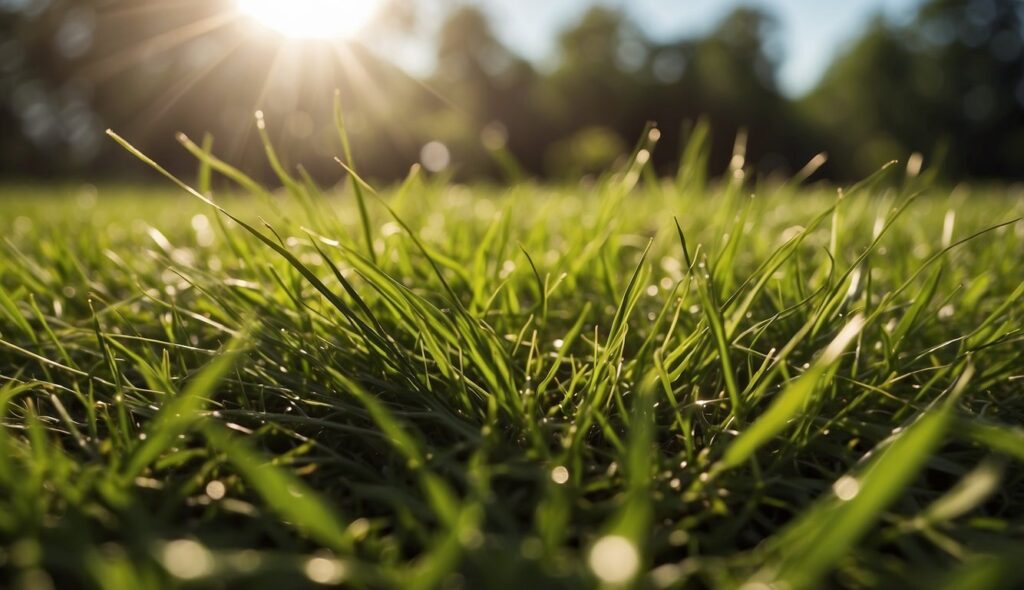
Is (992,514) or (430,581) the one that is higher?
(992,514)

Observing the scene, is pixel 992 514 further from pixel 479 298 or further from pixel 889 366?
pixel 479 298

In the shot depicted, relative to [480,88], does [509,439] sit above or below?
below

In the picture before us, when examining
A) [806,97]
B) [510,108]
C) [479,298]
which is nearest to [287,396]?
[479,298]

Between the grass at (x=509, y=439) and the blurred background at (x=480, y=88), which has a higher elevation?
the blurred background at (x=480, y=88)

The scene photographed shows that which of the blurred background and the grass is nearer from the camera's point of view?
the grass

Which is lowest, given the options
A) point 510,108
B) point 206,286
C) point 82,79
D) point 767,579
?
point 767,579

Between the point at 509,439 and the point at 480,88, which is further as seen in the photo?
the point at 480,88

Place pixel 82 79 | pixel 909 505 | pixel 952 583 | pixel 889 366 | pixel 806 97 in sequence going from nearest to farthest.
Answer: pixel 952 583, pixel 909 505, pixel 889 366, pixel 82 79, pixel 806 97

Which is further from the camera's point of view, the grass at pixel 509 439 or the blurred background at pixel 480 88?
the blurred background at pixel 480 88
